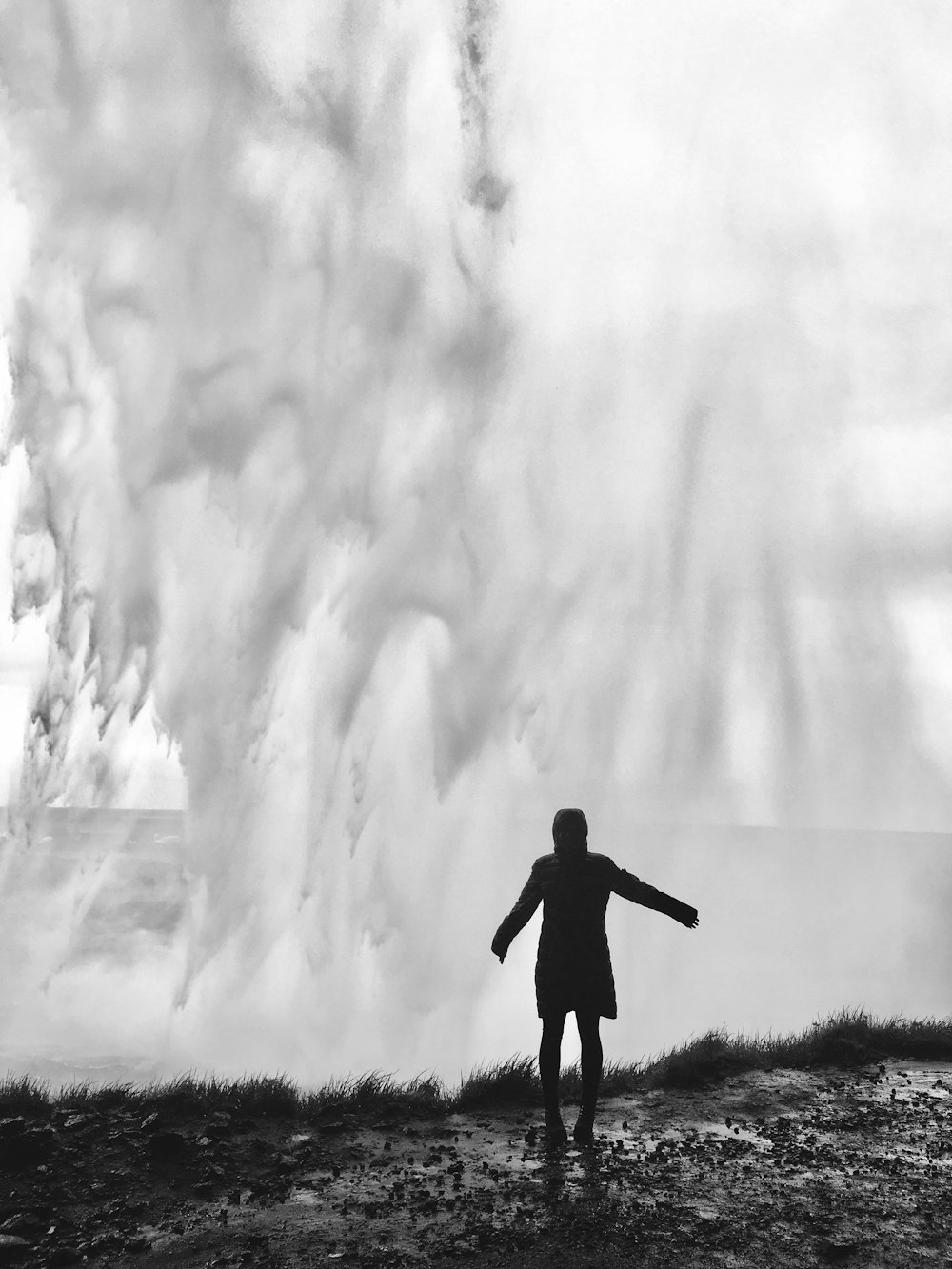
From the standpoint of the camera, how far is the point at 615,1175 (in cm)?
586

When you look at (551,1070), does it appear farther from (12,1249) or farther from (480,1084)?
(12,1249)

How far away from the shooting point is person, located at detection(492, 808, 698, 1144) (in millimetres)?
6695

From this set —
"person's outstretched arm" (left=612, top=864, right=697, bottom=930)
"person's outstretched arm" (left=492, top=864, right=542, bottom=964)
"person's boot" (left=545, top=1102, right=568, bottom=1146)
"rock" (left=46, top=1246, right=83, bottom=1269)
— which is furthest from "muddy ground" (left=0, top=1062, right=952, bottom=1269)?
"person's outstretched arm" (left=612, top=864, right=697, bottom=930)

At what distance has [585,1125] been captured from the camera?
663cm

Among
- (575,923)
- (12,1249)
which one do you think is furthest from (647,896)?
(12,1249)

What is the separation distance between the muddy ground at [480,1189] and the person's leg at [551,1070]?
0.19 meters

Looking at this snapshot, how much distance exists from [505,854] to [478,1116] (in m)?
32.8

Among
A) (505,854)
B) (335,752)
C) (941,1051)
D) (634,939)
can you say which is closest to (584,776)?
(505,854)

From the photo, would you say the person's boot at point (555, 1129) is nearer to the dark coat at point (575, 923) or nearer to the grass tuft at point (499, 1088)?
the dark coat at point (575, 923)

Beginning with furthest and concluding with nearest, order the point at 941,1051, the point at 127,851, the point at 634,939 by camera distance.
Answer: the point at 127,851, the point at 634,939, the point at 941,1051

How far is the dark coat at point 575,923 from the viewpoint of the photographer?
6723mm

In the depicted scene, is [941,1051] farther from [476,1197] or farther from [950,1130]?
[476,1197]

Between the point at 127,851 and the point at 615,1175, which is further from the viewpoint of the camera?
the point at 127,851

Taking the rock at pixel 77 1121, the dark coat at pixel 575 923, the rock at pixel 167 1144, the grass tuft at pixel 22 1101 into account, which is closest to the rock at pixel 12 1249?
the rock at pixel 167 1144
